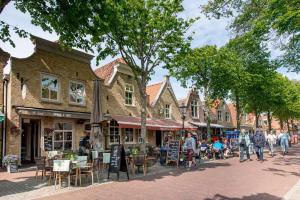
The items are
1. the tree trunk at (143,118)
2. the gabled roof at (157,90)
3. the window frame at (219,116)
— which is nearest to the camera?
the tree trunk at (143,118)

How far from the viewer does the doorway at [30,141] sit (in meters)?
17.4

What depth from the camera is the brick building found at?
50.3ft

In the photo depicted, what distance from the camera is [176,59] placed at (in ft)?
51.1

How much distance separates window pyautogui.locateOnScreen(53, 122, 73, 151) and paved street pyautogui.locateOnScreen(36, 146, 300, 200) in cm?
786

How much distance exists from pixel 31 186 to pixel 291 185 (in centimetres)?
900

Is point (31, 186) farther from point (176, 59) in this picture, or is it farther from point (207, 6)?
point (207, 6)

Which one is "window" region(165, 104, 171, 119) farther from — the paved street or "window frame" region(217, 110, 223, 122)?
the paved street

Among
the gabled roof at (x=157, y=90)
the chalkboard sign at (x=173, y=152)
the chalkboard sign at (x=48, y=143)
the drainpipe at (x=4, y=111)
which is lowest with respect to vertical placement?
the chalkboard sign at (x=173, y=152)

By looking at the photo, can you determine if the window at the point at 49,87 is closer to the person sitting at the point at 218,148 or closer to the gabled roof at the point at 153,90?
the person sitting at the point at 218,148

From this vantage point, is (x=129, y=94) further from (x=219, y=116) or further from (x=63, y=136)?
(x=219, y=116)

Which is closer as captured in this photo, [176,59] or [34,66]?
[176,59]

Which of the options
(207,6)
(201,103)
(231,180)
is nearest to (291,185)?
(231,180)

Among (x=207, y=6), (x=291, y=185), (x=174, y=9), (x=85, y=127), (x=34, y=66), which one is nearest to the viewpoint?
(x=291, y=185)

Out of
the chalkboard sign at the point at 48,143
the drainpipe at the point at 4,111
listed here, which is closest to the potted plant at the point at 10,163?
the drainpipe at the point at 4,111
